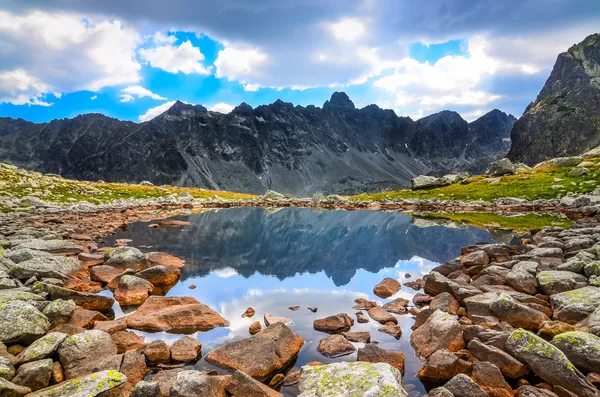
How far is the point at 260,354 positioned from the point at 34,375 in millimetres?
5930

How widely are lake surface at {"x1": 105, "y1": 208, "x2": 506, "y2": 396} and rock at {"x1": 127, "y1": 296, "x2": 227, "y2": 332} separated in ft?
1.76

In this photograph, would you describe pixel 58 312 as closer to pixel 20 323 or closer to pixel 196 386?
pixel 20 323

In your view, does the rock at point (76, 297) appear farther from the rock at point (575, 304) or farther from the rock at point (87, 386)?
the rock at point (575, 304)

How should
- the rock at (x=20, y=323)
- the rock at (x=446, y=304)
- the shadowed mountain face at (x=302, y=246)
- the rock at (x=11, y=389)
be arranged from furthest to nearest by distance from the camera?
the shadowed mountain face at (x=302, y=246) < the rock at (x=446, y=304) < the rock at (x=20, y=323) < the rock at (x=11, y=389)

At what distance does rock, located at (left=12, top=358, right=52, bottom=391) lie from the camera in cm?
862

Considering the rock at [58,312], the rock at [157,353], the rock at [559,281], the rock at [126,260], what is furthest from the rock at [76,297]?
the rock at [559,281]

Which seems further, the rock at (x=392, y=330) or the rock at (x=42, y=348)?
the rock at (x=392, y=330)

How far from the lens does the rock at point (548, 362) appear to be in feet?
27.0

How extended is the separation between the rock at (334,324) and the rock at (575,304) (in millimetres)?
7513

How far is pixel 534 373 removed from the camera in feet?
30.3

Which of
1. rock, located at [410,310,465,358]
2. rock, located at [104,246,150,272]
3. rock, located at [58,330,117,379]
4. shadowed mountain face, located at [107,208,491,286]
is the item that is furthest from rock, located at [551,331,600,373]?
rock, located at [104,246,150,272]

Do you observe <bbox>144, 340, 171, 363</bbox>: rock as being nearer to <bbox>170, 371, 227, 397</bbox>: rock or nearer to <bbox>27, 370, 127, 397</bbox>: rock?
<bbox>27, 370, 127, 397</bbox>: rock

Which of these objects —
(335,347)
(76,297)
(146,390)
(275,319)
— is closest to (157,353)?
(146,390)

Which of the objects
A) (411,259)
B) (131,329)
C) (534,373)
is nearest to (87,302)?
(131,329)
